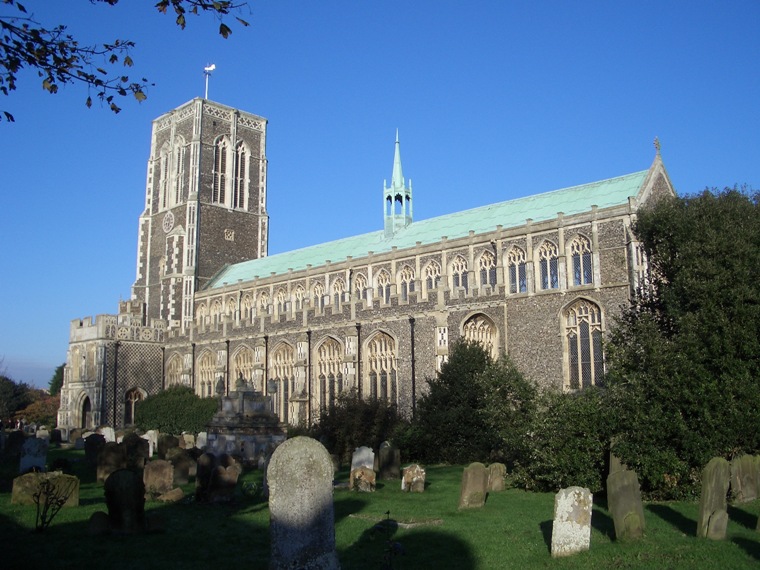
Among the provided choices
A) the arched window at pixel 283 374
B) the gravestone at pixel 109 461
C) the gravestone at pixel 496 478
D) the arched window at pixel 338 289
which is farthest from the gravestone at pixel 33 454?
the arched window at pixel 338 289

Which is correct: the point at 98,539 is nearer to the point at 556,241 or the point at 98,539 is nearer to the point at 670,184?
the point at 556,241

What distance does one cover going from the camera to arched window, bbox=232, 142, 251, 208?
4931 centimetres

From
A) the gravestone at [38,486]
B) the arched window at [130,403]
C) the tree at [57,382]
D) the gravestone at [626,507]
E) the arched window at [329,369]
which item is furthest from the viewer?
the tree at [57,382]

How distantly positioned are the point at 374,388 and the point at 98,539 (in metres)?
22.1

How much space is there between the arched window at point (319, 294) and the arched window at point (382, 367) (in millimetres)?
5782

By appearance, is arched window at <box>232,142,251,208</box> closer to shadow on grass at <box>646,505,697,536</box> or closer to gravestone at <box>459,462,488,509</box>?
gravestone at <box>459,462,488,509</box>

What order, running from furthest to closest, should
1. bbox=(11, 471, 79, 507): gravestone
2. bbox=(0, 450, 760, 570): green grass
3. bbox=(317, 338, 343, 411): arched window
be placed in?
bbox=(317, 338, 343, 411): arched window < bbox=(11, 471, 79, 507): gravestone < bbox=(0, 450, 760, 570): green grass

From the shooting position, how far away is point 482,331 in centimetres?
2912

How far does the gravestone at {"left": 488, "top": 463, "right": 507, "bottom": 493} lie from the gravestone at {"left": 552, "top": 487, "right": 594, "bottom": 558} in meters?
6.64

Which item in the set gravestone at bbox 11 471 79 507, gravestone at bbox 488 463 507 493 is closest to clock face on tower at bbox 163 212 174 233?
gravestone at bbox 11 471 79 507

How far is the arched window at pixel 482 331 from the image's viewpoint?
28797mm

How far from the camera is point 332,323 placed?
34.3 m

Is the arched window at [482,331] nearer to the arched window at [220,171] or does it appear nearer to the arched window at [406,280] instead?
the arched window at [406,280]

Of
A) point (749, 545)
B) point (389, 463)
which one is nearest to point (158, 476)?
point (389, 463)
